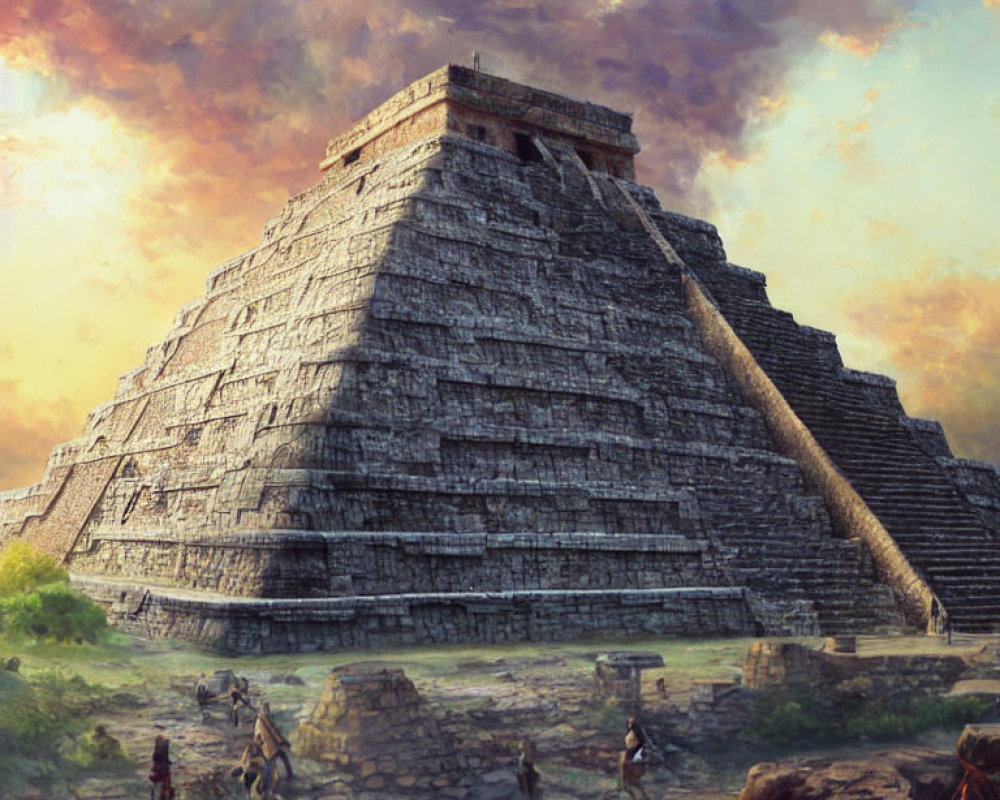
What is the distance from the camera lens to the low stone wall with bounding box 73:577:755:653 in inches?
517

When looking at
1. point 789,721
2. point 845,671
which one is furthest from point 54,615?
point 845,671

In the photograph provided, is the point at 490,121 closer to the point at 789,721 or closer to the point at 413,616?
the point at 413,616

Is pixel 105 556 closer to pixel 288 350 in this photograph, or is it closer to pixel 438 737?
pixel 288 350

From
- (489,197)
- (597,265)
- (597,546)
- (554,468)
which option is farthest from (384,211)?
(597,546)

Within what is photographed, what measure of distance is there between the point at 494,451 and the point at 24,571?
786 cm

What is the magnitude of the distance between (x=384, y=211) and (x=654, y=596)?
1021 cm

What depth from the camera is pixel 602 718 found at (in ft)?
36.7

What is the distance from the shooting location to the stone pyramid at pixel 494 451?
48.8ft

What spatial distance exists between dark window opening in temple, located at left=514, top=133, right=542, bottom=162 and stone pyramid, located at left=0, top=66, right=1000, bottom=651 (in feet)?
1.34

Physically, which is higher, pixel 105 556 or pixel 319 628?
pixel 105 556

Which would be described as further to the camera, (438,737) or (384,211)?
(384,211)

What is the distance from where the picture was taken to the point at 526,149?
27.7 metres

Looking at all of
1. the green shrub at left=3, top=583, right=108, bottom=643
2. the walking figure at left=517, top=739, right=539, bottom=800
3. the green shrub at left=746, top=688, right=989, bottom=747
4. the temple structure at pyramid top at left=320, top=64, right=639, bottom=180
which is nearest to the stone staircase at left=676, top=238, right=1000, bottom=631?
the temple structure at pyramid top at left=320, top=64, right=639, bottom=180

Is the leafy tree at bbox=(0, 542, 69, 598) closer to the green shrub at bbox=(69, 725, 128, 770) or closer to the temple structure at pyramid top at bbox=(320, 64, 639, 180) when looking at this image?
the green shrub at bbox=(69, 725, 128, 770)
